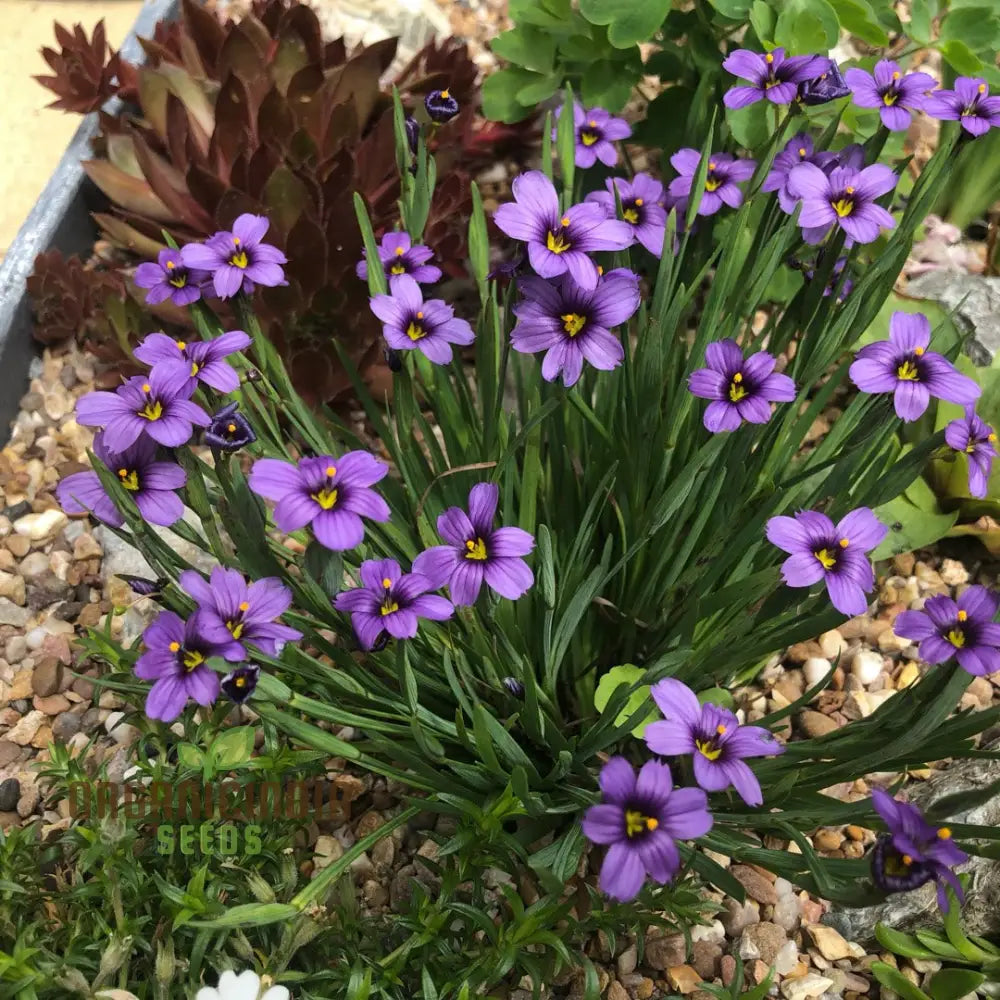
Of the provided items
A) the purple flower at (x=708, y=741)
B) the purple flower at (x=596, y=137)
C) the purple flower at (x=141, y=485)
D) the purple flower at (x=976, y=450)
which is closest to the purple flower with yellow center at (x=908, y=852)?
the purple flower at (x=708, y=741)

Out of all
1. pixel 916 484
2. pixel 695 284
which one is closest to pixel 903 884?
pixel 695 284

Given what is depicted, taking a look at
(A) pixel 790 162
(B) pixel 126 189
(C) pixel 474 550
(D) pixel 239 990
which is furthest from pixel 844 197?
(B) pixel 126 189

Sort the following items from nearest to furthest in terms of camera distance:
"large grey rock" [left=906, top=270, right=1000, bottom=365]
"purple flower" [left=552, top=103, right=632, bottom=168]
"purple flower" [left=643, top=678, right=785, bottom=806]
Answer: "purple flower" [left=643, top=678, right=785, bottom=806] → "purple flower" [left=552, top=103, right=632, bottom=168] → "large grey rock" [left=906, top=270, right=1000, bottom=365]

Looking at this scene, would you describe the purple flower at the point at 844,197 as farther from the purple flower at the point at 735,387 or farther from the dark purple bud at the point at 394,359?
the dark purple bud at the point at 394,359

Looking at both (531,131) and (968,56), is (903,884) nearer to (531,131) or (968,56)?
(968,56)

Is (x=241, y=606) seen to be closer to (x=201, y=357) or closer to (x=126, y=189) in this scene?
(x=201, y=357)

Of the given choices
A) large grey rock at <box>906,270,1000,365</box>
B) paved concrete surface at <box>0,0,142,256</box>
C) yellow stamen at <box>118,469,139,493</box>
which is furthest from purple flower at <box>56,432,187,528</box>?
paved concrete surface at <box>0,0,142,256</box>

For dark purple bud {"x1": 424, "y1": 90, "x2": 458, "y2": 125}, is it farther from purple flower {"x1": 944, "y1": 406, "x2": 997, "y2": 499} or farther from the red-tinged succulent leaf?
the red-tinged succulent leaf
